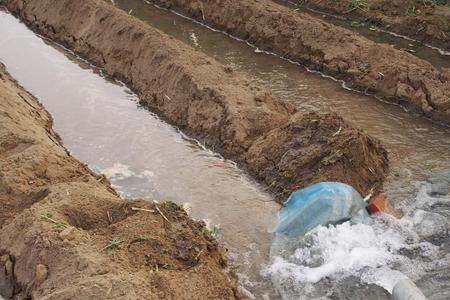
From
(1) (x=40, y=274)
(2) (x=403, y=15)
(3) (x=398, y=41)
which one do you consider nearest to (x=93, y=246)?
(1) (x=40, y=274)

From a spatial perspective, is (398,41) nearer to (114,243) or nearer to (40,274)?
(114,243)

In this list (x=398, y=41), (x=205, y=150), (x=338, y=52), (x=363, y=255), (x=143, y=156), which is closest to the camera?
(x=363, y=255)

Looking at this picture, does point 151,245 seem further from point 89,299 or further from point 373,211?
point 373,211

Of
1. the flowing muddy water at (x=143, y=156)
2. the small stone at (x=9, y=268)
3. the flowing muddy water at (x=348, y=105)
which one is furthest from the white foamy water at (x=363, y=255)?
the small stone at (x=9, y=268)

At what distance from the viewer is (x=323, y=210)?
7.03 m

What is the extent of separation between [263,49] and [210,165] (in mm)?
5218

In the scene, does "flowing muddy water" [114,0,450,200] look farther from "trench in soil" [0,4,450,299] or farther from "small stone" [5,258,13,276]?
"small stone" [5,258,13,276]

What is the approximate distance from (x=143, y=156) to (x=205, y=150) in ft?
3.41

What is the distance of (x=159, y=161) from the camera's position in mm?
9078

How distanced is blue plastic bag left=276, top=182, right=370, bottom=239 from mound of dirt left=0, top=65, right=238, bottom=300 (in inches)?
44.2

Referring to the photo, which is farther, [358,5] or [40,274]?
[358,5]

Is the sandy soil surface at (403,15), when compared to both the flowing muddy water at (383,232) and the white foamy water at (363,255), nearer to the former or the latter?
the flowing muddy water at (383,232)

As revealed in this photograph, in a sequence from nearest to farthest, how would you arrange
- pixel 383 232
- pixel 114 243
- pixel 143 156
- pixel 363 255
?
pixel 114 243 → pixel 363 255 → pixel 383 232 → pixel 143 156

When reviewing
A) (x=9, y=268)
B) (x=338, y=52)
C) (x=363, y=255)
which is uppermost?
(x=338, y=52)
